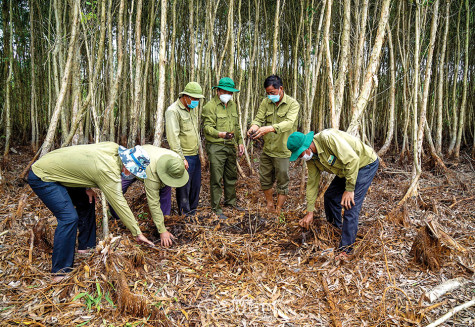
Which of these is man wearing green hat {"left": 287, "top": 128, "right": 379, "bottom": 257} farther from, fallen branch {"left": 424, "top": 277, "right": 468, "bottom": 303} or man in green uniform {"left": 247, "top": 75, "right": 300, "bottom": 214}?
man in green uniform {"left": 247, "top": 75, "right": 300, "bottom": 214}

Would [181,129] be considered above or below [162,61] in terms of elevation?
below

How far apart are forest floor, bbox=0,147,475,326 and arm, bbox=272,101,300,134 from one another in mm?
1064

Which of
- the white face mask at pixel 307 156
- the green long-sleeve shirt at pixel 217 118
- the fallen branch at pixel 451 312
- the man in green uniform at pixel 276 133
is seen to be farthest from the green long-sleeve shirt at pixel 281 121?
the fallen branch at pixel 451 312

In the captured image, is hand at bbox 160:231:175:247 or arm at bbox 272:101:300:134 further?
arm at bbox 272:101:300:134

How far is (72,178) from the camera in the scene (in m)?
2.48

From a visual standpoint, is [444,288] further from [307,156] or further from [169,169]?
[169,169]

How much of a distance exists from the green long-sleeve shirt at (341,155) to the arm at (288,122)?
2.52ft

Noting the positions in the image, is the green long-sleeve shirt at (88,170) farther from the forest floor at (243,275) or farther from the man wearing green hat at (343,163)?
the man wearing green hat at (343,163)

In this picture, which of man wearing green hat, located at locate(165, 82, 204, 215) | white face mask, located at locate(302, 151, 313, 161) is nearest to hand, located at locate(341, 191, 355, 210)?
white face mask, located at locate(302, 151, 313, 161)

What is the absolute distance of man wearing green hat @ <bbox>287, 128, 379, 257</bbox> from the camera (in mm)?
2619

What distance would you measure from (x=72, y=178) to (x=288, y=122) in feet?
7.96

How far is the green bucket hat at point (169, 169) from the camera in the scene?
2.66 metres

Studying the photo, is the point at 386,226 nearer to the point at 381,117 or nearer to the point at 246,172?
the point at 246,172

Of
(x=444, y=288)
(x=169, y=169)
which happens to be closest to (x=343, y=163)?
(x=444, y=288)
